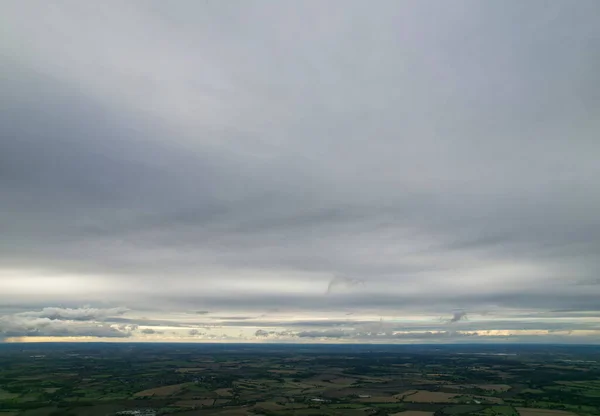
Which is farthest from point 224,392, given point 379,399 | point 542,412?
point 542,412

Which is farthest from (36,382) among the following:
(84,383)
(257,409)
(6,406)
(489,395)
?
(489,395)

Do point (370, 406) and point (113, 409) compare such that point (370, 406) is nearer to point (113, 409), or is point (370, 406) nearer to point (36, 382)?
point (113, 409)

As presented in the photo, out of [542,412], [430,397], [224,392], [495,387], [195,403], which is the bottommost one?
[542,412]

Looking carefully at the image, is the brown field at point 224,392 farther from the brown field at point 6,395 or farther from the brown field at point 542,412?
the brown field at point 542,412

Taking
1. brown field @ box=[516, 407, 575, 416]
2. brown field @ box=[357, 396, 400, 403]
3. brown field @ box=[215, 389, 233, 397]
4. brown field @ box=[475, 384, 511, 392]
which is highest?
brown field @ box=[215, 389, 233, 397]

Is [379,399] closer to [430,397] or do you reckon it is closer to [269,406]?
[430,397]

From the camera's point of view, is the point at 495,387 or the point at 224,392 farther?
the point at 495,387

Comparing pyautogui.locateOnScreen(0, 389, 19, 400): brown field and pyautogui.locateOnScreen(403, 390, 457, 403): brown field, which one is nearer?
pyautogui.locateOnScreen(0, 389, 19, 400): brown field

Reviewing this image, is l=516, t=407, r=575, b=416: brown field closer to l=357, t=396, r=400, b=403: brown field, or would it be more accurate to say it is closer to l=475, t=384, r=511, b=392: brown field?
l=357, t=396, r=400, b=403: brown field

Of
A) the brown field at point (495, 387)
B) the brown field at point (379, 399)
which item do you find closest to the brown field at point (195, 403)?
the brown field at point (379, 399)

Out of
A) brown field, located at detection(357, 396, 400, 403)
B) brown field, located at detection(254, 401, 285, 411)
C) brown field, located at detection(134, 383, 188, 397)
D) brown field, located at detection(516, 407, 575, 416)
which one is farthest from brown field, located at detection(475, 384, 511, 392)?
brown field, located at detection(134, 383, 188, 397)

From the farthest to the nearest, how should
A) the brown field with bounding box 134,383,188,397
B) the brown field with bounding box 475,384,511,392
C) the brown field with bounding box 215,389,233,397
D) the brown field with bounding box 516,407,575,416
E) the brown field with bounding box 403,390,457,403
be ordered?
the brown field with bounding box 475,384,511,392 → the brown field with bounding box 215,389,233,397 → the brown field with bounding box 134,383,188,397 → the brown field with bounding box 403,390,457,403 → the brown field with bounding box 516,407,575,416
